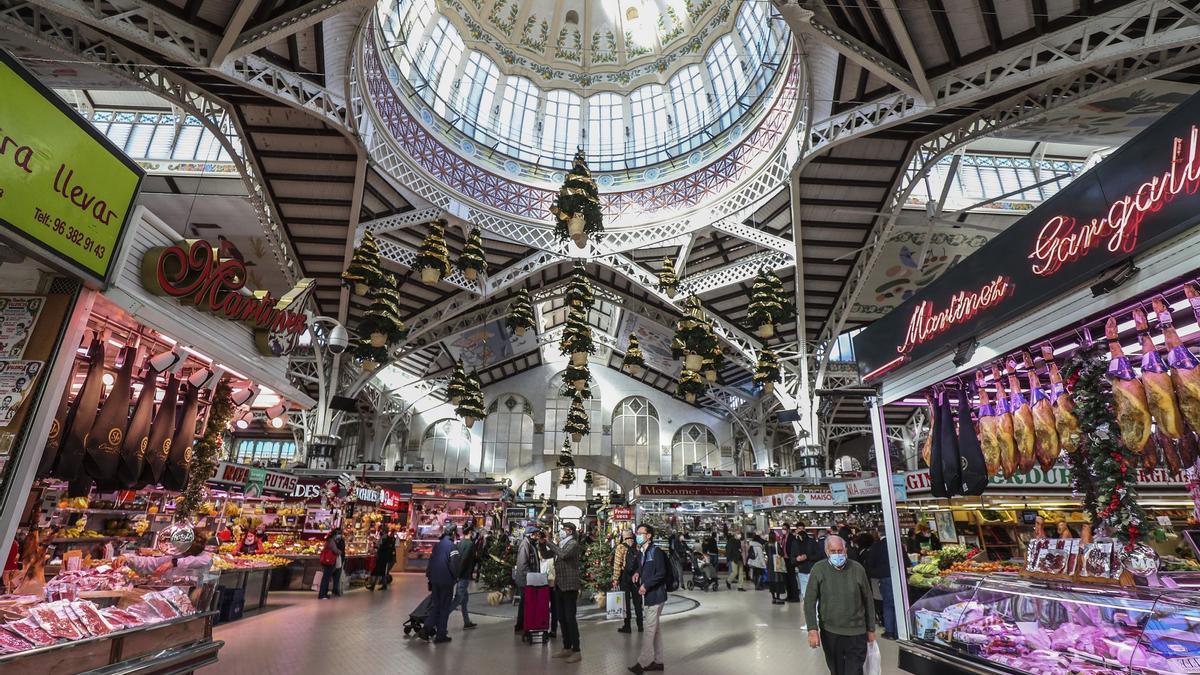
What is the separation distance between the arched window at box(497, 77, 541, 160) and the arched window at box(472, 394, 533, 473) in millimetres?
14717

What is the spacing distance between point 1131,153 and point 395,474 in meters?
23.6

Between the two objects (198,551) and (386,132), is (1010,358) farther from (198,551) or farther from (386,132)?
(386,132)

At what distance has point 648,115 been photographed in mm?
19203

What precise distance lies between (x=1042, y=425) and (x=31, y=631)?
578cm

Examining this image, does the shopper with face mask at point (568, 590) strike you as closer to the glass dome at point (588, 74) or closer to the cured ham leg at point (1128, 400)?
the cured ham leg at point (1128, 400)

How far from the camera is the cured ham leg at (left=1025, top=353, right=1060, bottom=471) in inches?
136

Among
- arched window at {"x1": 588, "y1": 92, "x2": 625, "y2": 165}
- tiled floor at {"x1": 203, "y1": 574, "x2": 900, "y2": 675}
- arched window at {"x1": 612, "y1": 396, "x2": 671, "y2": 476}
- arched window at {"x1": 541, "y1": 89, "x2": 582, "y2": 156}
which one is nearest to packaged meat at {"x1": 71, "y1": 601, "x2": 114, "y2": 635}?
tiled floor at {"x1": 203, "y1": 574, "x2": 900, "y2": 675}

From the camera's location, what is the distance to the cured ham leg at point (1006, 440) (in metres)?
3.75

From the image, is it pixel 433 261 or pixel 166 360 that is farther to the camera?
pixel 433 261

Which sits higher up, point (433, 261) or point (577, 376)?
point (433, 261)

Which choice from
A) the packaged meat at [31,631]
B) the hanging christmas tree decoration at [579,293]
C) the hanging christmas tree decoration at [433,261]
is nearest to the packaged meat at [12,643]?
the packaged meat at [31,631]

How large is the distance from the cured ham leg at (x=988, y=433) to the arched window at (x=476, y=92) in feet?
53.8

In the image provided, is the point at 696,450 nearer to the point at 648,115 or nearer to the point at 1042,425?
the point at 648,115

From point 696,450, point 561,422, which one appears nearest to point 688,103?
point 561,422
